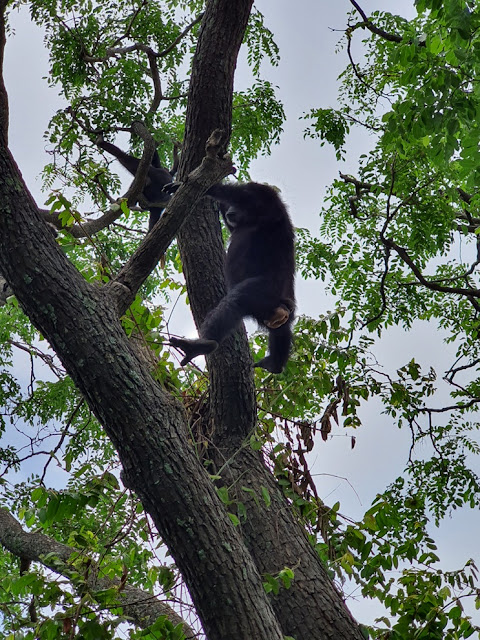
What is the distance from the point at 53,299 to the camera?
9.59 ft

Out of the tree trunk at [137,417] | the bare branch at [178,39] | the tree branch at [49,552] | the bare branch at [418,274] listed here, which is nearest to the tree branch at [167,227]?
the tree trunk at [137,417]

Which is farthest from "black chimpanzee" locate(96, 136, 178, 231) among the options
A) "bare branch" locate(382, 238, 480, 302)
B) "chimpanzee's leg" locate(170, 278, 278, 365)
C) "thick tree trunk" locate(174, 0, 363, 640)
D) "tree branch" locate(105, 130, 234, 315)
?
"tree branch" locate(105, 130, 234, 315)

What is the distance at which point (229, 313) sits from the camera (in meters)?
4.50

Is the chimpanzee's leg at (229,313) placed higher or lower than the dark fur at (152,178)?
lower

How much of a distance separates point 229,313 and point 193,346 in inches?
13.7

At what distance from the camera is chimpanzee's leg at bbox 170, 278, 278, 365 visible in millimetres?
4340

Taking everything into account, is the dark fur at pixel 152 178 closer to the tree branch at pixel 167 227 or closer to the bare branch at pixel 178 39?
the bare branch at pixel 178 39

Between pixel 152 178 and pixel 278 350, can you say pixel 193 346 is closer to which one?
pixel 278 350

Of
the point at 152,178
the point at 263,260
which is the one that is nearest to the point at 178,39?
the point at 152,178

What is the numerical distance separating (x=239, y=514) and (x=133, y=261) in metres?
1.61

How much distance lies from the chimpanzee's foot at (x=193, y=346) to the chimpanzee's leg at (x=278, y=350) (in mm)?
859

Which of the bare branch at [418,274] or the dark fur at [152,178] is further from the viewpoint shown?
the dark fur at [152,178]

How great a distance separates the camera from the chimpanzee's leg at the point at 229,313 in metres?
4.34

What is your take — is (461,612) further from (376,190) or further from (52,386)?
(52,386)
